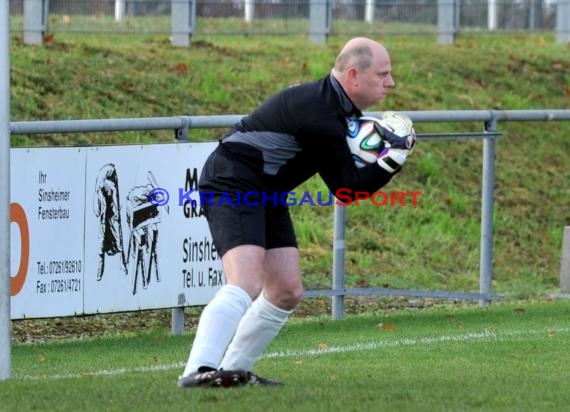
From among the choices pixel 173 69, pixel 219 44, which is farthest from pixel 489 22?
pixel 173 69

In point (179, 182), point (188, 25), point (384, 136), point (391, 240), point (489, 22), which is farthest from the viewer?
point (489, 22)

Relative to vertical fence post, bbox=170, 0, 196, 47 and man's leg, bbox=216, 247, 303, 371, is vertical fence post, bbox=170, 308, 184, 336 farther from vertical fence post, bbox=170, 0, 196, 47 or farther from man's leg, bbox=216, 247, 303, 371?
vertical fence post, bbox=170, 0, 196, 47

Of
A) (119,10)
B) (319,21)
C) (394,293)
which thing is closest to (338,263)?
(394,293)

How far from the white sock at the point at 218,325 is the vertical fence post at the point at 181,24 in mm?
12535

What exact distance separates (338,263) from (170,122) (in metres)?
1.87

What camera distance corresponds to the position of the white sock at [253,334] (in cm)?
763

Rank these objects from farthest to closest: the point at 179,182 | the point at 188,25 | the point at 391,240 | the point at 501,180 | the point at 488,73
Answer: the point at 488,73 < the point at 188,25 < the point at 501,180 < the point at 391,240 < the point at 179,182

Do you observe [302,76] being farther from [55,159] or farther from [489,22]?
[55,159]

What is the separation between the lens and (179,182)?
10453 mm

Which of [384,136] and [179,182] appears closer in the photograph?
[384,136]

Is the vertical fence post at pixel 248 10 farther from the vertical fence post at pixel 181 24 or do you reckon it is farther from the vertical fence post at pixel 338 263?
the vertical fence post at pixel 338 263

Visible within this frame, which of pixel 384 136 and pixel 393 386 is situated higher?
pixel 384 136

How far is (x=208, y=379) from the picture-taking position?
7.23m

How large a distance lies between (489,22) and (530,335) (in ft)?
45.8
